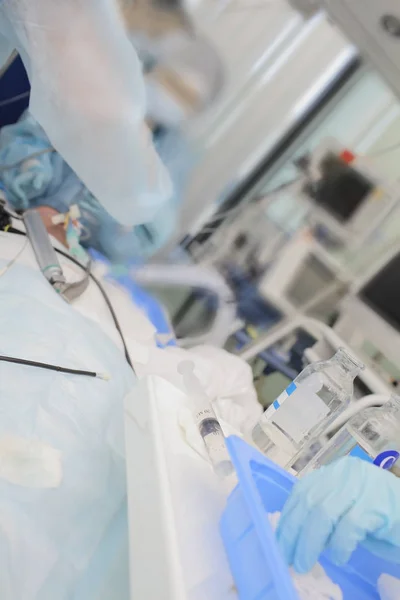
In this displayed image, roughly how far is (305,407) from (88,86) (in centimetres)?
62

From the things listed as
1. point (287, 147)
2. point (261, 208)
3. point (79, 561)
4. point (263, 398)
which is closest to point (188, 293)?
point (263, 398)

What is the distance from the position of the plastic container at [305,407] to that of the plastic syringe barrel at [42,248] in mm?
532

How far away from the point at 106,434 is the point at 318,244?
1381 millimetres

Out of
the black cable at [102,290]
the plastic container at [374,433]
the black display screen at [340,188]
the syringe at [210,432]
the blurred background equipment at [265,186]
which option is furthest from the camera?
the black display screen at [340,188]

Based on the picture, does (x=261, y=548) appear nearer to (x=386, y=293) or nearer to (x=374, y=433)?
(x=374, y=433)

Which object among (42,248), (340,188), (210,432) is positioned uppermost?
(340,188)

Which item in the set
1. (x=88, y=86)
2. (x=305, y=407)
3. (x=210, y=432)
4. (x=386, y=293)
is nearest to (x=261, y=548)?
(x=210, y=432)

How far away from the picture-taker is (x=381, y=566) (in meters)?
0.54

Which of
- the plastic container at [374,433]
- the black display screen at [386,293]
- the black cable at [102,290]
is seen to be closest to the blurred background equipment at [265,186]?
the black display screen at [386,293]

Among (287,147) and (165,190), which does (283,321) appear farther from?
(165,190)

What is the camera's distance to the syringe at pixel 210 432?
1.92 ft

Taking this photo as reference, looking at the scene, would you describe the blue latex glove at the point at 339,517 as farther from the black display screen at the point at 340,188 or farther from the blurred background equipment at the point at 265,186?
the black display screen at the point at 340,188

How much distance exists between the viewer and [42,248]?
108cm

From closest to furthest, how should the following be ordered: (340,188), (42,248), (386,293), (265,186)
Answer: (42,248) < (386,293) < (340,188) < (265,186)
